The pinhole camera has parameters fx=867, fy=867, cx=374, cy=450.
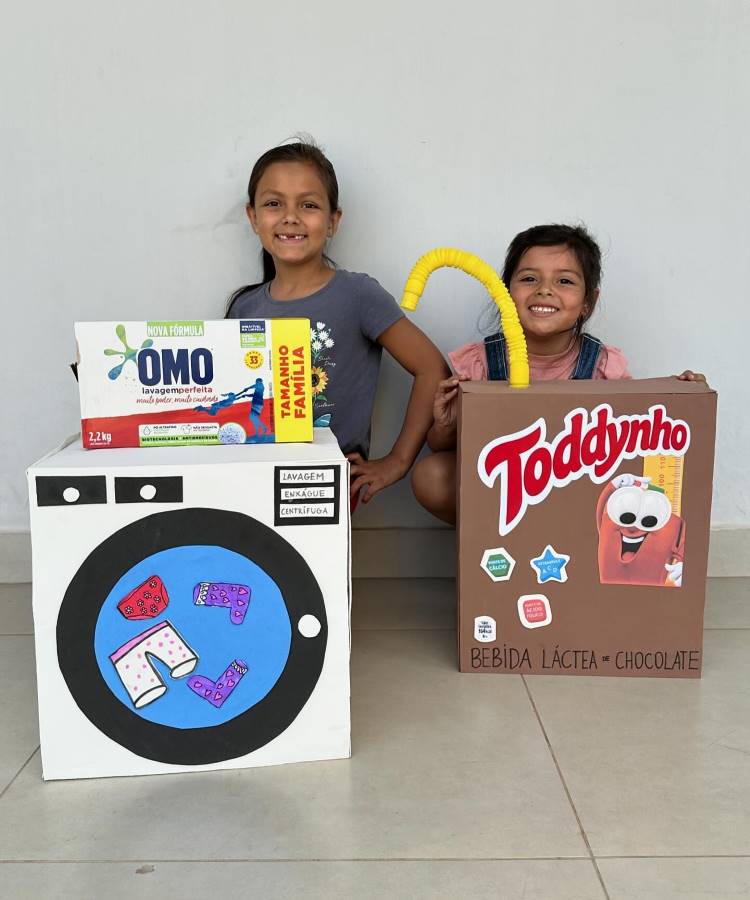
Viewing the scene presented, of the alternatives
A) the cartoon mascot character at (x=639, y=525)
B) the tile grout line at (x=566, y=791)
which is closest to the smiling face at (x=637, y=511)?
the cartoon mascot character at (x=639, y=525)

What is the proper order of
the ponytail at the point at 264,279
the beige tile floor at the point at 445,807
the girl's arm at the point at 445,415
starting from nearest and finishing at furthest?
the beige tile floor at the point at 445,807 < the girl's arm at the point at 445,415 < the ponytail at the point at 264,279

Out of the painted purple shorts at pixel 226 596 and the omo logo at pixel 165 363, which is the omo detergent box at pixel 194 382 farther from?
the painted purple shorts at pixel 226 596

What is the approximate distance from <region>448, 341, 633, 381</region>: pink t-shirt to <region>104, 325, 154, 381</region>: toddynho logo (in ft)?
2.13

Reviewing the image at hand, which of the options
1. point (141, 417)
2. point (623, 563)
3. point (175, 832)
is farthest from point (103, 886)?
point (623, 563)

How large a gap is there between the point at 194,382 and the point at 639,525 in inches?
26.9

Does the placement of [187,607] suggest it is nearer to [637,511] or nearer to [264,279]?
[637,511]

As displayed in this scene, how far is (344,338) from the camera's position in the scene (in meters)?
1.61

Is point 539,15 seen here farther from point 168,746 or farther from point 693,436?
point 168,746

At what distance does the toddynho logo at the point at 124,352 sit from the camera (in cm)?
111

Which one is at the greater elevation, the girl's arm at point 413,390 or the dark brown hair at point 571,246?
the dark brown hair at point 571,246

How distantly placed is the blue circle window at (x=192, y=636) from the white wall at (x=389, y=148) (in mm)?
787

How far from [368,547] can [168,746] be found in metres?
0.80

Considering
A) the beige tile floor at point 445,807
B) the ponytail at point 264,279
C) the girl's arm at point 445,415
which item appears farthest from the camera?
the ponytail at point 264,279

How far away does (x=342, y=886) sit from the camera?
2.85 feet
